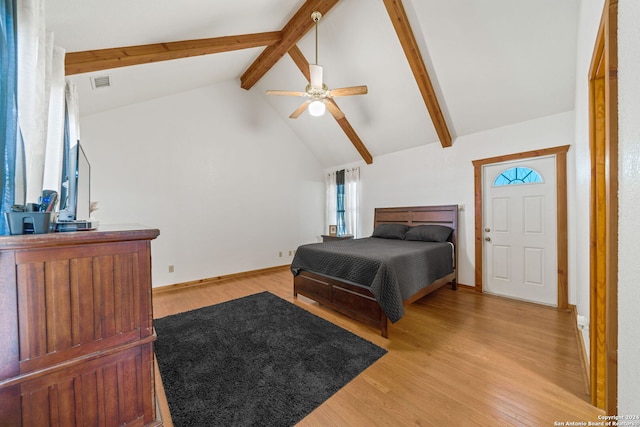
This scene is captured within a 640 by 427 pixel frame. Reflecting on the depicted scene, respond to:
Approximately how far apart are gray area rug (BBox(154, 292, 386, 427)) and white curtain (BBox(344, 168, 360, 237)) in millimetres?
2814

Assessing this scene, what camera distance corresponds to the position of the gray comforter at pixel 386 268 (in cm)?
224

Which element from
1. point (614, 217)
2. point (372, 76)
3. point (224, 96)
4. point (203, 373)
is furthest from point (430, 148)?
point (203, 373)

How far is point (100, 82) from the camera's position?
243 cm

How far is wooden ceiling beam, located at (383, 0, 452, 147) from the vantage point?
259cm

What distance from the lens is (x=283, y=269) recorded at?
5.04 metres

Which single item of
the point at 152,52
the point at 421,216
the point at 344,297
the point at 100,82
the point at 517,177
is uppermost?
the point at 152,52

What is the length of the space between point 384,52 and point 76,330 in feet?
12.7

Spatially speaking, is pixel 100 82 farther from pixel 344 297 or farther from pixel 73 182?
pixel 344 297

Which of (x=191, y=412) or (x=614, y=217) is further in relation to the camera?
(x=191, y=412)

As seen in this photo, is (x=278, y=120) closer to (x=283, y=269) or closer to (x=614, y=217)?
(x=283, y=269)

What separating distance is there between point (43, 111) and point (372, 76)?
11.5 feet

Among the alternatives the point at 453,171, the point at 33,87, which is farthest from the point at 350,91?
the point at 33,87

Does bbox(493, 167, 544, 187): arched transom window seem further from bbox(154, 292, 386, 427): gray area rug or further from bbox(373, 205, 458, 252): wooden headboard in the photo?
bbox(154, 292, 386, 427): gray area rug

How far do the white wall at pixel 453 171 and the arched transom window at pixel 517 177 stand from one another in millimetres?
264
